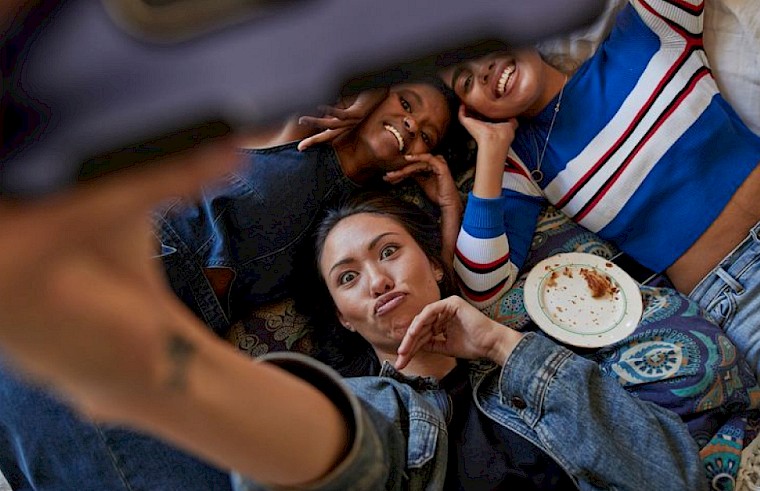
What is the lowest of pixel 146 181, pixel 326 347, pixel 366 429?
pixel 326 347

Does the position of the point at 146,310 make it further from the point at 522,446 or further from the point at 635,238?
the point at 635,238

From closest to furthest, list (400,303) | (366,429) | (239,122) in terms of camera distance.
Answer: (239,122) < (366,429) < (400,303)

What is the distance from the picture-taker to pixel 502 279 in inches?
44.9

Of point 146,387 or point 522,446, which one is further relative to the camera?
point 522,446

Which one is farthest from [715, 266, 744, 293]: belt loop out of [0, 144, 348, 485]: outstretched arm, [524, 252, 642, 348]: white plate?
[0, 144, 348, 485]: outstretched arm

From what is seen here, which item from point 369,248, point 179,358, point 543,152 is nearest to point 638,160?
point 543,152

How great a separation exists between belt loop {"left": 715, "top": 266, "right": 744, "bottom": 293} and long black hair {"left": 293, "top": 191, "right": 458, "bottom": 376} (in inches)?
17.7

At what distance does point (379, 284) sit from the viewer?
3.26 feet

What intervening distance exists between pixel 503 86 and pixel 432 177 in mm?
210

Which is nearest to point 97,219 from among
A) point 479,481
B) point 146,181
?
point 146,181

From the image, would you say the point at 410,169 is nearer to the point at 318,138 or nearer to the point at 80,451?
the point at 318,138

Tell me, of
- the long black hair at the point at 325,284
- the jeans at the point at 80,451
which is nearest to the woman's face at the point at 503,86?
the long black hair at the point at 325,284

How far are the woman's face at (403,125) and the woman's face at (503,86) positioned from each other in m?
0.05

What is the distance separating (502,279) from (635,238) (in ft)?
0.89
